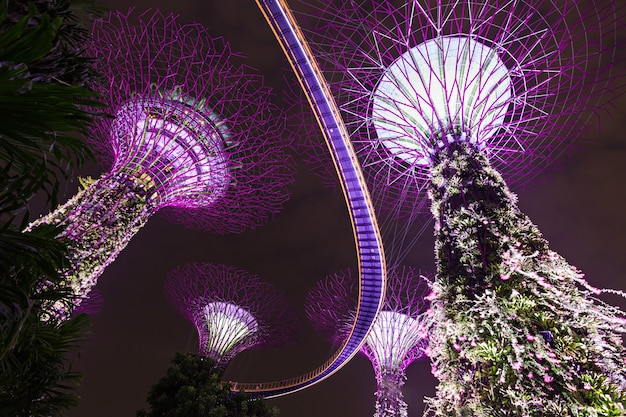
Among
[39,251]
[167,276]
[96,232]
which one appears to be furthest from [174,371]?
[39,251]

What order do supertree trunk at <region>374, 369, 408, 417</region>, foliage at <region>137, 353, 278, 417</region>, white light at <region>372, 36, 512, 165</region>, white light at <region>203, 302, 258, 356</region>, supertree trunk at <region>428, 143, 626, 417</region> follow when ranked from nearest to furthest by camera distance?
supertree trunk at <region>428, 143, 626, 417</region>
white light at <region>372, 36, 512, 165</region>
foliage at <region>137, 353, 278, 417</region>
supertree trunk at <region>374, 369, 408, 417</region>
white light at <region>203, 302, 258, 356</region>

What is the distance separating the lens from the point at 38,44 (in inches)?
60.2

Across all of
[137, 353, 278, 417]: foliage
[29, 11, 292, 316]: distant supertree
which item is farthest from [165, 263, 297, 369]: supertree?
[29, 11, 292, 316]: distant supertree

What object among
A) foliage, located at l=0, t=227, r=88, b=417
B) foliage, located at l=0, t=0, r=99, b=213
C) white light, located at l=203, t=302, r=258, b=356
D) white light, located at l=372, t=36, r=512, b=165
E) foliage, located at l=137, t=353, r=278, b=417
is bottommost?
foliage, located at l=137, t=353, r=278, b=417

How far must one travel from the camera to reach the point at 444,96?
854 centimetres

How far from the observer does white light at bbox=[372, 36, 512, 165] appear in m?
7.71

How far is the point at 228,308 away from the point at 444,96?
1904 centimetres

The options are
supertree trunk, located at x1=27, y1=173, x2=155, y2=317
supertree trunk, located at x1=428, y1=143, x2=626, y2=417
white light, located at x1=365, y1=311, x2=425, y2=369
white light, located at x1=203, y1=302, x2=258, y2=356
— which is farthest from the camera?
white light, located at x1=365, y1=311, x2=425, y2=369

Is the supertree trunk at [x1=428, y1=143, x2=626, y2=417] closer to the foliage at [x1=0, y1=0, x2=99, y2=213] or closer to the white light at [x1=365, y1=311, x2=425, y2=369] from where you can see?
the foliage at [x1=0, y1=0, x2=99, y2=213]

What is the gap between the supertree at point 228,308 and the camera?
Answer: 21953 mm

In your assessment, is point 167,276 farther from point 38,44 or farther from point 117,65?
point 38,44

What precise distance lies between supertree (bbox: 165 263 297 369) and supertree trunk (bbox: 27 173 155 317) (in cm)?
1252

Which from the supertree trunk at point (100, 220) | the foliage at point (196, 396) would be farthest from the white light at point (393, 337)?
the supertree trunk at point (100, 220)

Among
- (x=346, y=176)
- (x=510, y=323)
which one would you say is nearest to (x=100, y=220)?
(x=346, y=176)
